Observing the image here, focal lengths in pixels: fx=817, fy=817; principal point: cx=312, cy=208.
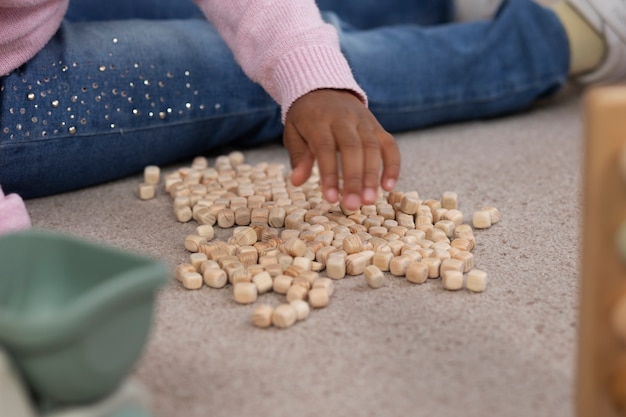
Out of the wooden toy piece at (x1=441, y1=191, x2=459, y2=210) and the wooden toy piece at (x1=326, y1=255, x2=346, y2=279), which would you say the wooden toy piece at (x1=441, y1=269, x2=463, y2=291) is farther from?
the wooden toy piece at (x1=441, y1=191, x2=459, y2=210)

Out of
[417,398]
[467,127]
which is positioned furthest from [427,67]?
[417,398]

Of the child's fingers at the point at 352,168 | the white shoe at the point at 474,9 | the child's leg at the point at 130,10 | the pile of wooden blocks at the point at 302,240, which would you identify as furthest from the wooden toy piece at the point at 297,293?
the white shoe at the point at 474,9

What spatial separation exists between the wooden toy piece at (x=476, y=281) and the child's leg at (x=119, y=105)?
23.4 inches

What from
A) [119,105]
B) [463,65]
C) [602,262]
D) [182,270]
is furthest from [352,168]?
[463,65]

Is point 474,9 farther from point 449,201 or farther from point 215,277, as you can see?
point 215,277

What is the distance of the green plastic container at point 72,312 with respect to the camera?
55 cm

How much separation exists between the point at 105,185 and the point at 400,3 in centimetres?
77

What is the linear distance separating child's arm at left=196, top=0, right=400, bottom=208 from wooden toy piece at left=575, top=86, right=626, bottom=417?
34 centimetres

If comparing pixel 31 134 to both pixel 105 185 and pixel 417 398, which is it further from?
pixel 417 398

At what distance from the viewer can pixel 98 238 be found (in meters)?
1.07

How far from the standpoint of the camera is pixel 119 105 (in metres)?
1.25

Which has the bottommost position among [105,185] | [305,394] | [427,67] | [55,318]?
[105,185]

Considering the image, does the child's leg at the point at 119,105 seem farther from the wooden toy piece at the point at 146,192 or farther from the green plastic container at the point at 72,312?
the green plastic container at the point at 72,312

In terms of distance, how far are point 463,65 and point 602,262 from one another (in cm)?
96
